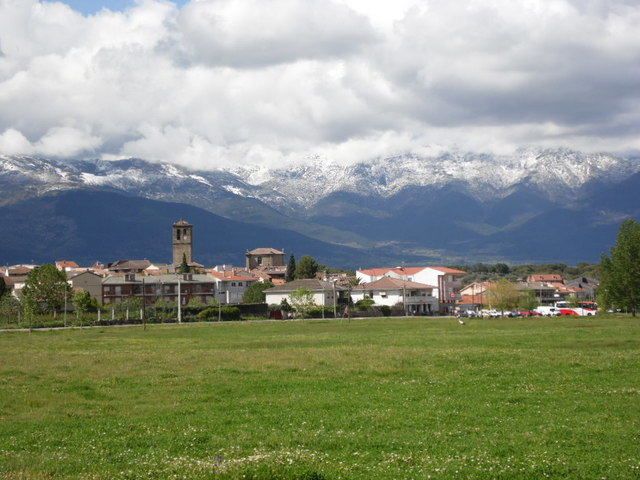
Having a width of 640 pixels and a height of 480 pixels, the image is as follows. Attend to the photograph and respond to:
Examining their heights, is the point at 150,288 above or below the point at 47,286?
above

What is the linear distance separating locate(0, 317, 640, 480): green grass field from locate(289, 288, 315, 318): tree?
9254 cm

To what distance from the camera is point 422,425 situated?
21438 millimetres

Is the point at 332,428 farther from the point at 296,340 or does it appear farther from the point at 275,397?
the point at 296,340

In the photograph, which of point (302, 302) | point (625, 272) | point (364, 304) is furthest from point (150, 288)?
point (625, 272)

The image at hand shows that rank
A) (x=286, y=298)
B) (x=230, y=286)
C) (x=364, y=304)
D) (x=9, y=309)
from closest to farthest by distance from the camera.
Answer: (x=9, y=309), (x=364, y=304), (x=286, y=298), (x=230, y=286)

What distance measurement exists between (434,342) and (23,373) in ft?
89.6

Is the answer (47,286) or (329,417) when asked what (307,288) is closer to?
(47,286)

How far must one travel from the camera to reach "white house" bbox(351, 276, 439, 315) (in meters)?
164

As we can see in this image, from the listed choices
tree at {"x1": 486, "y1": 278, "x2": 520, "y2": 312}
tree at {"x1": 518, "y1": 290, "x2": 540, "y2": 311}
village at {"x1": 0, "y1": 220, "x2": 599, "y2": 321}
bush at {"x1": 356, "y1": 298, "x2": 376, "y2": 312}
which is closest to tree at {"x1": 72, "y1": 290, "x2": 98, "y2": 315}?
village at {"x1": 0, "y1": 220, "x2": 599, "y2": 321}

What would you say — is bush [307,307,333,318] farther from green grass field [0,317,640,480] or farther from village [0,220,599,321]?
→ green grass field [0,317,640,480]

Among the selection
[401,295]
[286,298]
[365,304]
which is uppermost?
[401,295]

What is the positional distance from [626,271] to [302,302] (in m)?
53.0

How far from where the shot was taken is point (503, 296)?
452 ft

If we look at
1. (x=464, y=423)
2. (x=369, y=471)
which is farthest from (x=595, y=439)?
(x=369, y=471)
